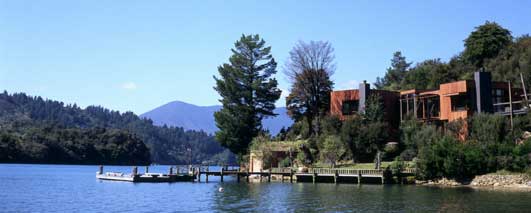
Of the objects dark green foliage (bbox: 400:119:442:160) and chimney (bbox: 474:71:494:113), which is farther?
chimney (bbox: 474:71:494:113)

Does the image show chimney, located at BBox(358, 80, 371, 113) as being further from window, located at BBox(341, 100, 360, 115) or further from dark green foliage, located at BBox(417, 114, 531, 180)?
dark green foliage, located at BBox(417, 114, 531, 180)

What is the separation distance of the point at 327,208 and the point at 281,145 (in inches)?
1352

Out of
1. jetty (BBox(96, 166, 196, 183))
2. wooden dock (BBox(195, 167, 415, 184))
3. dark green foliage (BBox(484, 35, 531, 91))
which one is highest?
dark green foliage (BBox(484, 35, 531, 91))

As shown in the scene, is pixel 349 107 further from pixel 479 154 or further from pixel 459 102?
pixel 479 154

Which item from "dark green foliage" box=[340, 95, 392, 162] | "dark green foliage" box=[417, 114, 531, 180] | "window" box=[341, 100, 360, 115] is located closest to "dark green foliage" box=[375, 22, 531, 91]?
"window" box=[341, 100, 360, 115]

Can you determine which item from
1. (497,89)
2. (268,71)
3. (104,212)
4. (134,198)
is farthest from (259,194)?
(268,71)

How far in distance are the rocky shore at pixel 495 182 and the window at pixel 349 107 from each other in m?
18.8

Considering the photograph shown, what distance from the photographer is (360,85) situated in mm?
67062

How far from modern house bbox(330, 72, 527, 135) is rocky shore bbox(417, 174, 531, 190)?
27.8ft

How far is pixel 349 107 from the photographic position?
68375 mm

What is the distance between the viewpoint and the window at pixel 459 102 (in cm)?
5981

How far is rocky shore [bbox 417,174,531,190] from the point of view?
45.9 meters

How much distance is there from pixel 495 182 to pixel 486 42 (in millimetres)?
37561

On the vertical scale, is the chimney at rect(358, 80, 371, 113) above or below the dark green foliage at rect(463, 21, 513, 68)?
below
